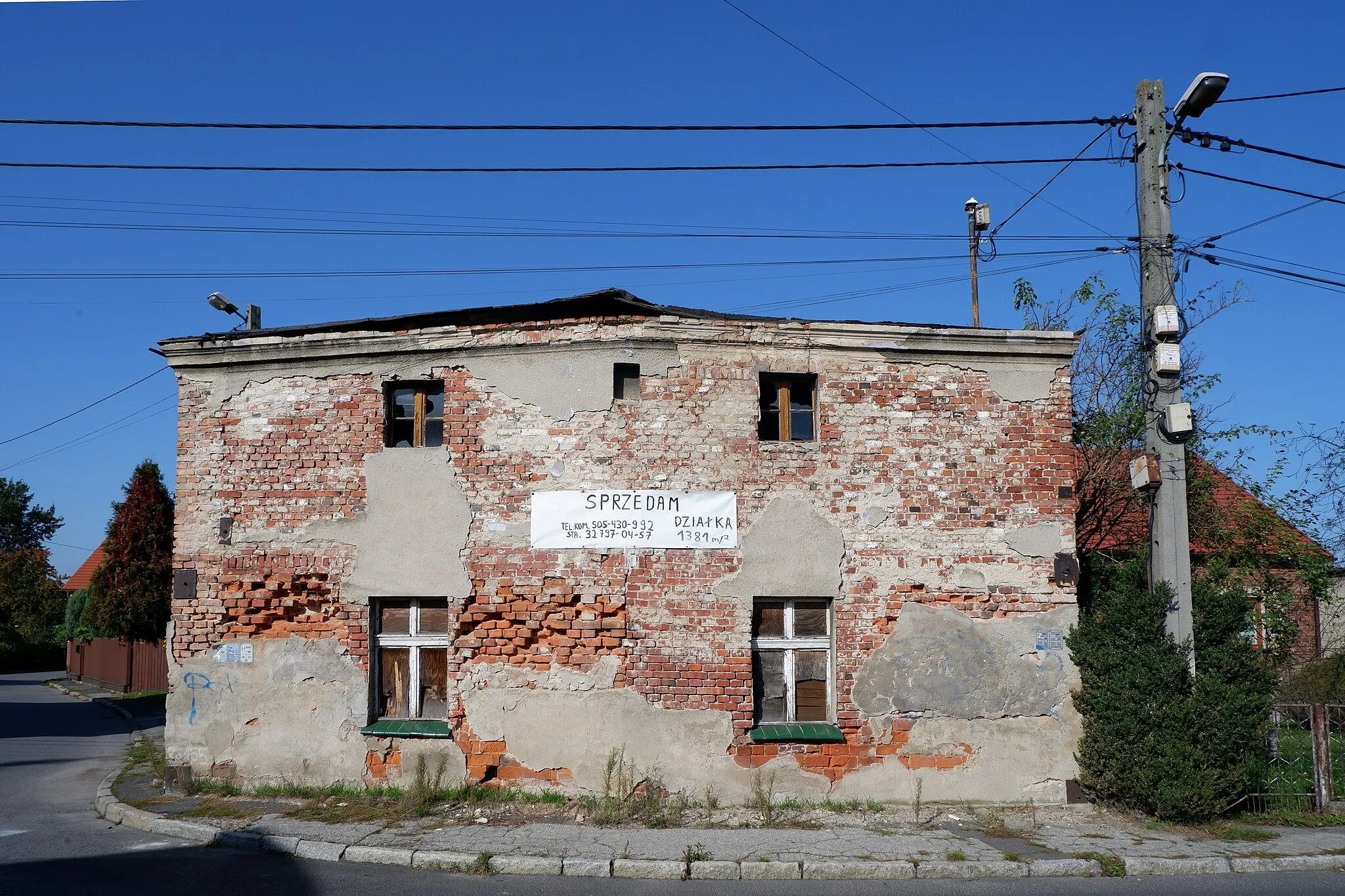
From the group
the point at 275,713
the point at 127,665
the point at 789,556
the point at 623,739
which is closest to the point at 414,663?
the point at 275,713

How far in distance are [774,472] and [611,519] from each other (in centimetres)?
182

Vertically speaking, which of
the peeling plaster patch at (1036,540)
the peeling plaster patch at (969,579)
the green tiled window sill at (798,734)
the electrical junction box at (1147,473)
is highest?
the electrical junction box at (1147,473)

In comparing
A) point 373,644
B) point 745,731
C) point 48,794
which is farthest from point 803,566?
point 48,794

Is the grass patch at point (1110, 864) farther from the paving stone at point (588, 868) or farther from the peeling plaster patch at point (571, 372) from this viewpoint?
the peeling plaster patch at point (571, 372)

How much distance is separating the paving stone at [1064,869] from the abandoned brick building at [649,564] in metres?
1.88

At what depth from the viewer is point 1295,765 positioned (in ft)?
31.4

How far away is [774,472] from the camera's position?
1011 cm

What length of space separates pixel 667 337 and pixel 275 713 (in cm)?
594

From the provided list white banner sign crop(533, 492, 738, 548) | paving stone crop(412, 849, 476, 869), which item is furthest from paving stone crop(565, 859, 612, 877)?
white banner sign crop(533, 492, 738, 548)

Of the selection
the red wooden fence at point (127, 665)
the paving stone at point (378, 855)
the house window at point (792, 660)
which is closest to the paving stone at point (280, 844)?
the paving stone at point (378, 855)

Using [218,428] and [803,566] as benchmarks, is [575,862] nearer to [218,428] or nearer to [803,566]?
[803,566]

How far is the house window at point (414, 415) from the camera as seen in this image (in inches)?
418

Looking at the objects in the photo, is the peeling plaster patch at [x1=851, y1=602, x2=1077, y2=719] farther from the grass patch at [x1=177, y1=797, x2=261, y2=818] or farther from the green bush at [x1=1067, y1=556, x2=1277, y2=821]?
the grass patch at [x1=177, y1=797, x2=261, y2=818]

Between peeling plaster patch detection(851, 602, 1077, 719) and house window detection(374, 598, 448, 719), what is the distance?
447cm
